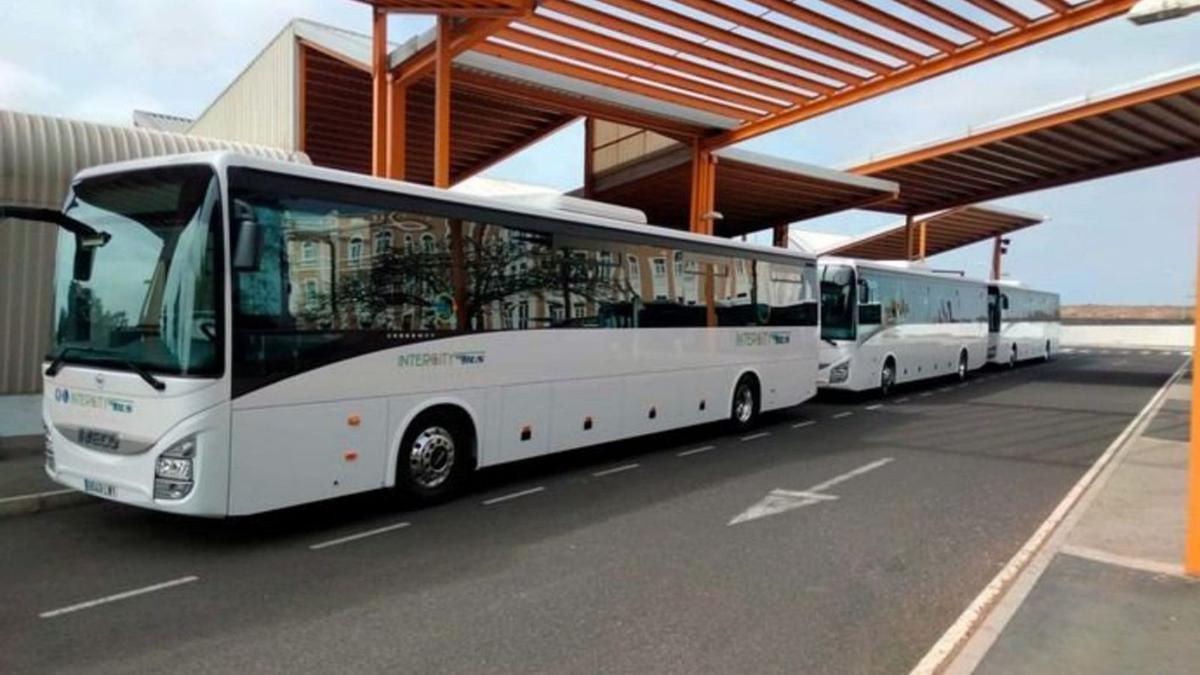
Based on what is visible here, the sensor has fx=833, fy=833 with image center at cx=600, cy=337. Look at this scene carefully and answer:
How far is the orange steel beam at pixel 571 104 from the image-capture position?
16.3 meters

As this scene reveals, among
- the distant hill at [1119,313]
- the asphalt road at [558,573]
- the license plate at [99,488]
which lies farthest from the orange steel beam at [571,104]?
the distant hill at [1119,313]

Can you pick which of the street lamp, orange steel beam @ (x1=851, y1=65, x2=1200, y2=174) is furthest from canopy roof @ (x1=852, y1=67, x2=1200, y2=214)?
the street lamp

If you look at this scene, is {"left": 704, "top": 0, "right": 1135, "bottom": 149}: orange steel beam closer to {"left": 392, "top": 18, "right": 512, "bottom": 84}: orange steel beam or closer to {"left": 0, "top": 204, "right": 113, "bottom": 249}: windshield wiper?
{"left": 392, "top": 18, "right": 512, "bottom": 84}: orange steel beam

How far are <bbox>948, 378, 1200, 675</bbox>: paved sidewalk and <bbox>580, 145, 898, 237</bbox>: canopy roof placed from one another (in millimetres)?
15459

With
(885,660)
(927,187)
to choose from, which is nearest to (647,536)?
(885,660)

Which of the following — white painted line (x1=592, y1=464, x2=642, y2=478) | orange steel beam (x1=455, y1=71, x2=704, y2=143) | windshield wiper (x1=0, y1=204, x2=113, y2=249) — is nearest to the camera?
windshield wiper (x1=0, y1=204, x2=113, y2=249)

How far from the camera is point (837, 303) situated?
57.8 ft

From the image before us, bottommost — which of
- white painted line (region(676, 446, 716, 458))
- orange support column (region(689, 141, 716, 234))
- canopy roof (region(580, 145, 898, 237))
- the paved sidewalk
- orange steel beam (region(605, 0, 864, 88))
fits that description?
white painted line (region(676, 446, 716, 458))

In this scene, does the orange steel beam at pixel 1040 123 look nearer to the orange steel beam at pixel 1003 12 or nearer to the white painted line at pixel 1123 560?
the orange steel beam at pixel 1003 12

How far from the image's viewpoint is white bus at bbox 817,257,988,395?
57.8ft

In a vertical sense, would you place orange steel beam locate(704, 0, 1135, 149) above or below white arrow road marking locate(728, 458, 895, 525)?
above

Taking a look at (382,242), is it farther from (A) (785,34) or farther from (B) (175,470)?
(A) (785,34)

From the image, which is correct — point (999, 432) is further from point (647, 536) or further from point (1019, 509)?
point (647, 536)

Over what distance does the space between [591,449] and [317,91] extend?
12630 mm
